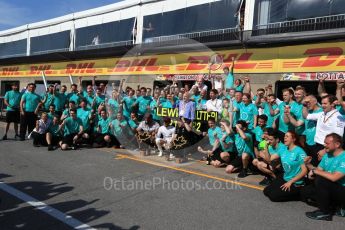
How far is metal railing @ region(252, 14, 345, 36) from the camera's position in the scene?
1084cm

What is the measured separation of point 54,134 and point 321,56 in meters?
8.77

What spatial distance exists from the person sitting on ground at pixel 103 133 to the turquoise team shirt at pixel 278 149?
542 cm

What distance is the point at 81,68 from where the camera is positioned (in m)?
23.1

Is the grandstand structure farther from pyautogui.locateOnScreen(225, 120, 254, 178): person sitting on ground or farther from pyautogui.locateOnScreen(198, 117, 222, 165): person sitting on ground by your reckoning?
pyautogui.locateOnScreen(225, 120, 254, 178): person sitting on ground

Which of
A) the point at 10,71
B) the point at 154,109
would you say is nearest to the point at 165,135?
the point at 154,109

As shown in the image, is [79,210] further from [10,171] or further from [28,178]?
[10,171]

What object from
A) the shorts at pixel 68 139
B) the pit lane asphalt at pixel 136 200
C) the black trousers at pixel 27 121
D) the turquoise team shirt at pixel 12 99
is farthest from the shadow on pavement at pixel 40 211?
the turquoise team shirt at pixel 12 99

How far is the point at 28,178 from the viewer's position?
698 cm

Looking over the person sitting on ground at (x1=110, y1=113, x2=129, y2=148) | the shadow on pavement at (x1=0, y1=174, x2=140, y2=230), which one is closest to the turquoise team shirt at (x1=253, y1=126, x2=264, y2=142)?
the shadow on pavement at (x1=0, y1=174, x2=140, y2=230)

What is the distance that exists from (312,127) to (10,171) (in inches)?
250

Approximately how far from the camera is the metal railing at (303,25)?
35.6 feet

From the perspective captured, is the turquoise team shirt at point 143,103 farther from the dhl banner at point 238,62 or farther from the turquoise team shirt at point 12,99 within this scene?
the turquoise team shirt at point 12,99

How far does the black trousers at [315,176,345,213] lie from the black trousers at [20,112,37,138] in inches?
386

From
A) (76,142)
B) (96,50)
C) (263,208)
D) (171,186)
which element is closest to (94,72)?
(96,50)
